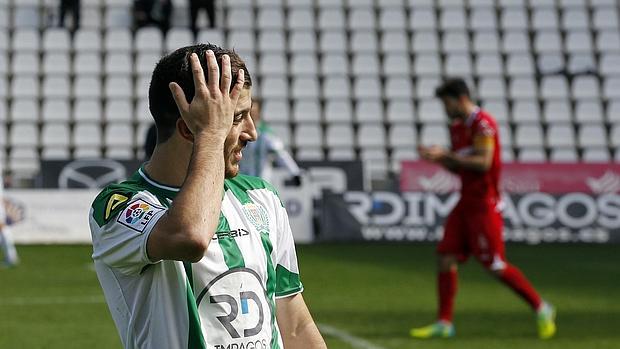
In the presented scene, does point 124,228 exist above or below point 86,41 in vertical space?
below

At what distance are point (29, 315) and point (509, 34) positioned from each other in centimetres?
1881

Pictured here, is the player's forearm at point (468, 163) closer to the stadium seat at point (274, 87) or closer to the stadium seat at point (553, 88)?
the stadium seat at point (274, 87)

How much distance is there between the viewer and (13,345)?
8.91 m

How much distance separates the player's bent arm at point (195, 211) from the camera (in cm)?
277

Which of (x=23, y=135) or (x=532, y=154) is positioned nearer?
(x=23, y=135)

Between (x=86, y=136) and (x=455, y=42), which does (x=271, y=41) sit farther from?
(x=86, y=136)

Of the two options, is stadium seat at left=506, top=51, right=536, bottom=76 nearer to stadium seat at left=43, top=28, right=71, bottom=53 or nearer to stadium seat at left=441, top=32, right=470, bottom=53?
stadium seat at left=441, top=32, right=470, bottom=53

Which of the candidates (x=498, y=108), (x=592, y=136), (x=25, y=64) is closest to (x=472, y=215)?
(x=592, y=136)

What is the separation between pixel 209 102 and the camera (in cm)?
280

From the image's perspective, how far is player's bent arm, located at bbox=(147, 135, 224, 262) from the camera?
2.77 metres

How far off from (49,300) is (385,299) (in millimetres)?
3506

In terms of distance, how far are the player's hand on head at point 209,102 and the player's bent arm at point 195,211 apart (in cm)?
3

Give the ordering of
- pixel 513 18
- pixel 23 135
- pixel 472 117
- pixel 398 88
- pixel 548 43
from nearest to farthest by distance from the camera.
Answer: pixel 472 117
pixel 23 135
pixel 398 88
pixel 548 43
pixel 513 18

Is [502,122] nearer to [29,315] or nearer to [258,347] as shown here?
[29,315]
